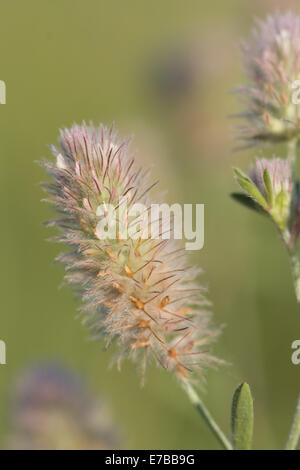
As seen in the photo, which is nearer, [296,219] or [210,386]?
[296,219]

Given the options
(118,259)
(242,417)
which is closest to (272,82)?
(118,259)

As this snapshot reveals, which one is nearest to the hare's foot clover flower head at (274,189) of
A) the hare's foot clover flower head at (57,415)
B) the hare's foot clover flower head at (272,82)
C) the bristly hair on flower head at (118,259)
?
the hare's foot clover flower head at (272,82)

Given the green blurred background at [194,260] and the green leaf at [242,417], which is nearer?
the green leaf at [242,417]

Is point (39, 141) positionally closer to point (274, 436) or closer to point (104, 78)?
point (104, 78)

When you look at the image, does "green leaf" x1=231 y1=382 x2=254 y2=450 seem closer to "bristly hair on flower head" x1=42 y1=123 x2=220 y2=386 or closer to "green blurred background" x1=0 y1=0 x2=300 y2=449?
"bristly hair on flower head" x1=42 y1=123 x2=220 y2=386

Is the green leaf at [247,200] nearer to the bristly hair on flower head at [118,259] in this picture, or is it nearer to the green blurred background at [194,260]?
the bristly hair on flower head at [118,259]

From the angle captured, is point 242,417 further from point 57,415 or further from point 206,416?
point 57,415

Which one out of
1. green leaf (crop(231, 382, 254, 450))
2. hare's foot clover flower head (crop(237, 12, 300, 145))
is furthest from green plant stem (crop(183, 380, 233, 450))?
hare's foot clover flower head (crop(237, 12, 300, 145))
